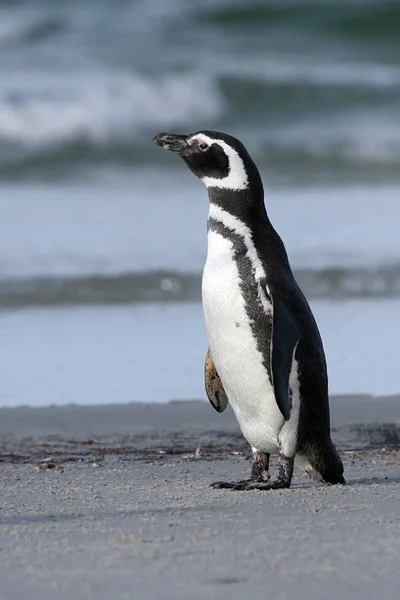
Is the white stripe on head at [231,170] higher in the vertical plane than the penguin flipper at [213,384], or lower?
higher

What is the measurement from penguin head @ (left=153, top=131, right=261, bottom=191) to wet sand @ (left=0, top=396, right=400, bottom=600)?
0.97 m

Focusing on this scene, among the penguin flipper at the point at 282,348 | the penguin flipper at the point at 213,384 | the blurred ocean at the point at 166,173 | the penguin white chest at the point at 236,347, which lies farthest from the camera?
the blurred ocean at the point at 166,173

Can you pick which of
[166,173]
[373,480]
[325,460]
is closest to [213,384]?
[325,460]

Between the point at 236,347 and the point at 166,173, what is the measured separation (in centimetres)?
1233

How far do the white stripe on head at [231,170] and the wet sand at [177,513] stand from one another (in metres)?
A: 0.96

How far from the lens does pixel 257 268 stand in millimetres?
4508

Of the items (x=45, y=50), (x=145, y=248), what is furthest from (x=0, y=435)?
(x=45, y=50)

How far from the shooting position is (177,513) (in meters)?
3.84

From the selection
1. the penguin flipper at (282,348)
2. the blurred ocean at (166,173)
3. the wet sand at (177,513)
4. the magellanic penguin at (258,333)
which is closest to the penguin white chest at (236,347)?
the magellanic penguin at (258,333)

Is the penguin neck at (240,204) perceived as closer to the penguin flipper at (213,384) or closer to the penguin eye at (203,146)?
the penguin eye at (203,146)

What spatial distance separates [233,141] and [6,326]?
4.24 metres

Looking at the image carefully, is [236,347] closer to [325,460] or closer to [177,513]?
Answer: [325,460]

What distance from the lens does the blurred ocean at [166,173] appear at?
775cm

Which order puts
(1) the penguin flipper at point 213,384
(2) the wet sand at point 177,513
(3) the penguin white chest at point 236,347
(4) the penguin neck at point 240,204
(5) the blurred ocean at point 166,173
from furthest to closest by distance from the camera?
(5) the blurred ocean at point 166,173
(1) the penguin flipper at point 213,384
(4) the penguin neck at point 240,204
(3) the penguin white chest at point 236,347
(2) the wet sand at point 177,513
